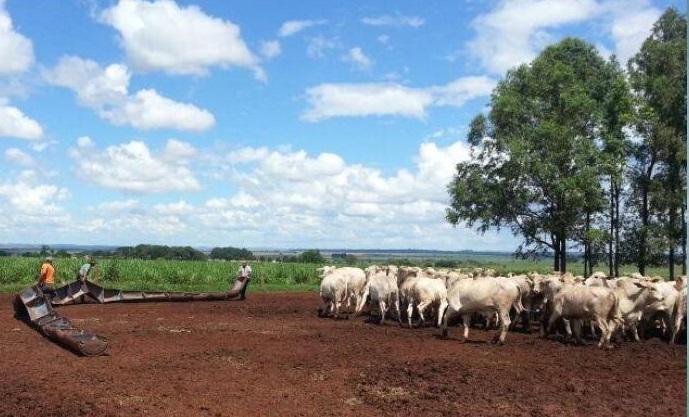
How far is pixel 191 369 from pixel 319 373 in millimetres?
2594

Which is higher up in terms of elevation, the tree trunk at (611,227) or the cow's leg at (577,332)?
the tree trunk at (611,227)

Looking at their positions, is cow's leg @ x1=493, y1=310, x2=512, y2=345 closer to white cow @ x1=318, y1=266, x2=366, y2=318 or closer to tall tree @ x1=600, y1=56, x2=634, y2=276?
white cow @ x1=318, y1=266, x2=366, y2=318

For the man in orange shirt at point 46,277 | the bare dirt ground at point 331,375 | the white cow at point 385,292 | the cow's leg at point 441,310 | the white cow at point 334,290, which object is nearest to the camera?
the bare dirt ground at point 331,375

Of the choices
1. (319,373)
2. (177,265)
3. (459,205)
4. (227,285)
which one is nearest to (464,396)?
(319,373)

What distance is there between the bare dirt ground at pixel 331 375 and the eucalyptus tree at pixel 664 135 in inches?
951

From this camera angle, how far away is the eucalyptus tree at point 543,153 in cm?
3947

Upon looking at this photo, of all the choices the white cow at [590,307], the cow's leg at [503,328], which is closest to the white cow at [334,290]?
the cow's leg at [503,328]

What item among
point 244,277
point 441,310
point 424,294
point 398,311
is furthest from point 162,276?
point 441,310

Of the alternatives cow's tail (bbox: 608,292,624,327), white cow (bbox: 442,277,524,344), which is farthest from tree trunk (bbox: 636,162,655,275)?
white cow (bbox: 442,277,524,344)

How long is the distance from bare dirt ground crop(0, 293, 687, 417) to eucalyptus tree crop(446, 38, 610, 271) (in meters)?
21.9

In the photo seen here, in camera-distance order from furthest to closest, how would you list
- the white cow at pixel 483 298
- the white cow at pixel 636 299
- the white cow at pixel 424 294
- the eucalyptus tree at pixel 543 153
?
the eucalyptus tree at pixel 543 153 < the white cow at pixel 424 294 < the white cow at pixel 636 299 < the white cow at pixel 483 298

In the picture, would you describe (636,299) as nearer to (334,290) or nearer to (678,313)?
(678,313)

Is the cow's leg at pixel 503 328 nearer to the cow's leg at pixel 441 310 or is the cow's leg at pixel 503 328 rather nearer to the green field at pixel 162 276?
the cow's leg at pixel 441 310

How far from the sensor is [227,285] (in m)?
40.6
